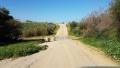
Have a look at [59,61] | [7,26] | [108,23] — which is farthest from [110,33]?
[7,26]

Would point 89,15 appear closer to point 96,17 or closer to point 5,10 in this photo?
point 96,17

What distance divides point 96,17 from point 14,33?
697 inches

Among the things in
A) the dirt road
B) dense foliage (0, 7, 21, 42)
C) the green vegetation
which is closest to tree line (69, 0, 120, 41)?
the green vegetation

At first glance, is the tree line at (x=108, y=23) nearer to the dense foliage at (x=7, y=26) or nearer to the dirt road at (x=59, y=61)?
the dirt road at (x=59, y=61)

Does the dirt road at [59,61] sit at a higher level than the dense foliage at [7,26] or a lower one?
lower

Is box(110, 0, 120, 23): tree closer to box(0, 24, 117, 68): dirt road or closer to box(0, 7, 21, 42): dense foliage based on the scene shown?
box(0, 24, 117, 68): dirt road

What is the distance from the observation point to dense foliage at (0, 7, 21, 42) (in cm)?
4494

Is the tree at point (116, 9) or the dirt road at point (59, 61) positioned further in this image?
the tree at point (116, 9)

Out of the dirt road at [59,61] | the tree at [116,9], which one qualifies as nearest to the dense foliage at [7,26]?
the tree at [116,9]

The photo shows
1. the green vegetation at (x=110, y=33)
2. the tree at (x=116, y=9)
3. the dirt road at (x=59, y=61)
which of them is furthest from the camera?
the tree at (x=116, y=9)

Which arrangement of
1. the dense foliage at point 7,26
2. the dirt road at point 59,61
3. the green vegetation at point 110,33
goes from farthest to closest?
the dense foliage at point 7,26 < the green vegetation at point 110,33 < the dirt road at point 59,61

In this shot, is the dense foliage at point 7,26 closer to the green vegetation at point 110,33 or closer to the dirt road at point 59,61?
the green vegetation at point 110,33

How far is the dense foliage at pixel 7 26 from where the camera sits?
44.9 meters

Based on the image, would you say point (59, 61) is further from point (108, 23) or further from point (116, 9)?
point (108, 23)
